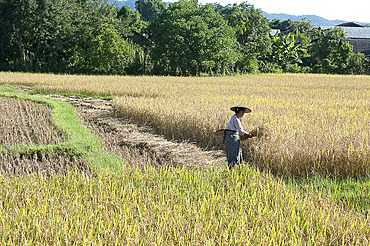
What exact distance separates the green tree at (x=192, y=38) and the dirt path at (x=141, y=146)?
1525 cm

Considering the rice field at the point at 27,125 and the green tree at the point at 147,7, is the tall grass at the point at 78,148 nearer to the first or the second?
the rice field at the point at 27,125

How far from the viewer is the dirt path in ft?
19.9

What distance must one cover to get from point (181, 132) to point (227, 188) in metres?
3.54

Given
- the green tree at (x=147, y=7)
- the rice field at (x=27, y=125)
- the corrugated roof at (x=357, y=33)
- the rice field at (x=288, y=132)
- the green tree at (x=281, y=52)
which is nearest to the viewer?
the rice field at (x=288, y=132)

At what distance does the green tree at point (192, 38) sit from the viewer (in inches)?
979

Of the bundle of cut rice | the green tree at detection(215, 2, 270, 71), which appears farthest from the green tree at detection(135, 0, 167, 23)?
the bundle of cut rice

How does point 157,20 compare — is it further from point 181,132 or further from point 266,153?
point 266,153

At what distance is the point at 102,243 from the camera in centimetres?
286

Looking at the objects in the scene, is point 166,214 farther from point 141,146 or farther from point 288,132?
point 141,146

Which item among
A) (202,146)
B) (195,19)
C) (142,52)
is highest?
(195,19)

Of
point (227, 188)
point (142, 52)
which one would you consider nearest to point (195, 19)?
point (142, 52)

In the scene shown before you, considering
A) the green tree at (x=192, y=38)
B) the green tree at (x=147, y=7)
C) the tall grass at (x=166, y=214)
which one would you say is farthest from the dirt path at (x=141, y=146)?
the green tree at (x=147, y=7)

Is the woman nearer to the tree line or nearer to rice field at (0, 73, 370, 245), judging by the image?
rice field at (0, 73, 370, 245)

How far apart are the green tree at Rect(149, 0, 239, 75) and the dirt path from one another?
1525 centimetres
